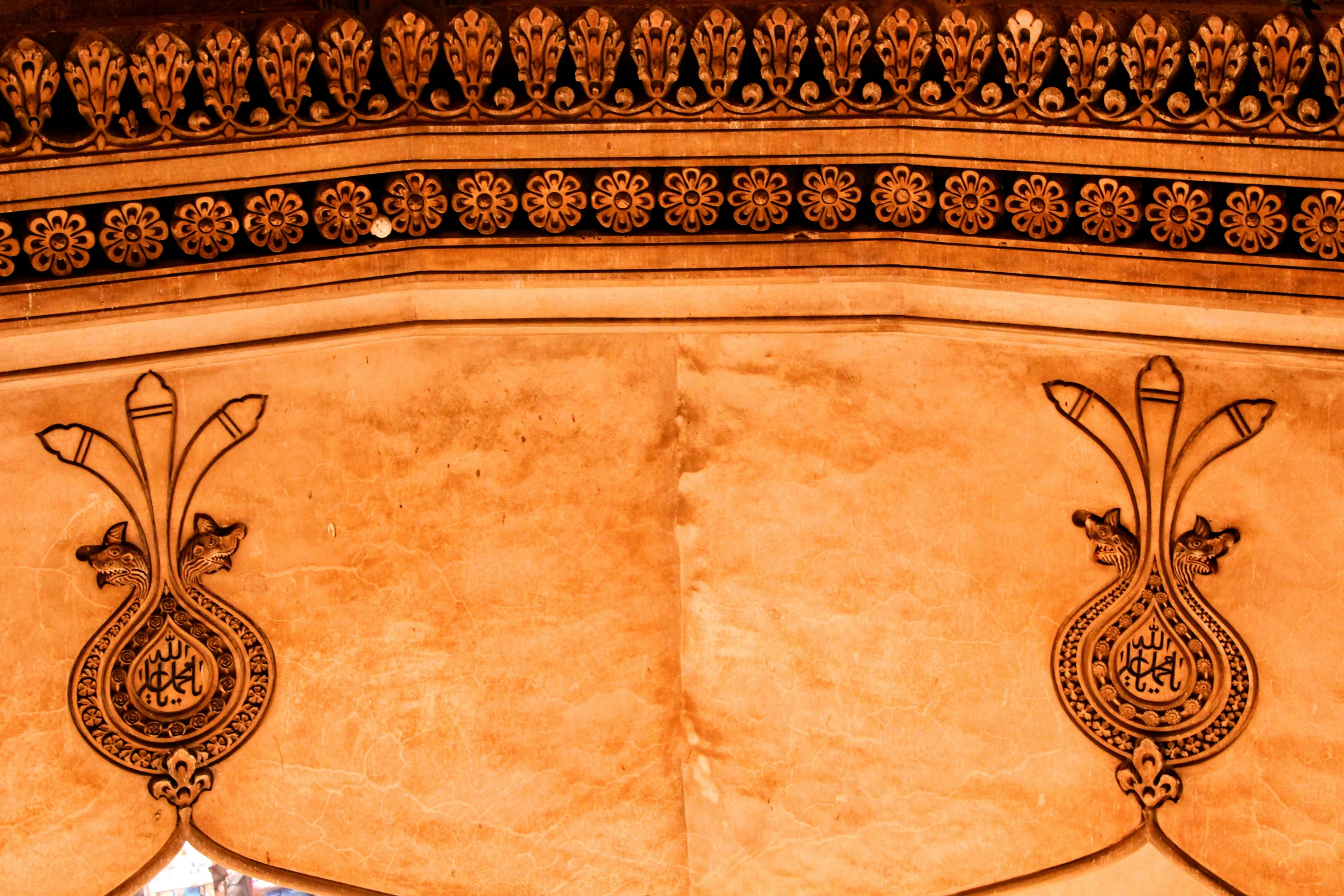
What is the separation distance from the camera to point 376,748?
3.24 metres

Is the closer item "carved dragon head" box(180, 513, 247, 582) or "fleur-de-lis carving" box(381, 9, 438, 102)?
"fleur-de-lis carving" box(381, 9, 438, 102)

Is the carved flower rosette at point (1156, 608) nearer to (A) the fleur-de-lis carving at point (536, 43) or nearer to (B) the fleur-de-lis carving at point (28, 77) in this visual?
(A) the fleur-de-lis carving at point (536, 43)

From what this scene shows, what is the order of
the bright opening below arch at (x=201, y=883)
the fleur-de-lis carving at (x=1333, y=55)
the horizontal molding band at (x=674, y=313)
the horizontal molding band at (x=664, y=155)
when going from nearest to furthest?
the fleur-de-lis carving at (x=1333, y=55), the horizontal molding band at (x=664, y=155), the horizontal molding band at (x=674, y=313), the bright opening below arch at (x=201, y=883)

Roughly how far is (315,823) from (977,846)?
3.72 ft

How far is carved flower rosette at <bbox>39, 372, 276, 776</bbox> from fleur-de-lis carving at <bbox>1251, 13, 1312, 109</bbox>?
1738 millimetres

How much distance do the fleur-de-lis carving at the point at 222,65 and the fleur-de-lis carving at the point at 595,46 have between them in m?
0.52

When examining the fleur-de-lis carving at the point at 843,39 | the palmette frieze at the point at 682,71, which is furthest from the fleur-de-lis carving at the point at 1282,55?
the fleur-de-lis carving at the point at 843,39

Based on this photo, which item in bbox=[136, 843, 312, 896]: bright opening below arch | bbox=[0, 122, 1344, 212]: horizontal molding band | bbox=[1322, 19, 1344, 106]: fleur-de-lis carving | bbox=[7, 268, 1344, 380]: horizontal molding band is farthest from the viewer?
bbox=[136, 843, 312, 896]: bright opening below arch

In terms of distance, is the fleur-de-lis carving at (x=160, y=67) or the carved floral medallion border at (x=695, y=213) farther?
the carved floral medallion border at (x=695, y=213)

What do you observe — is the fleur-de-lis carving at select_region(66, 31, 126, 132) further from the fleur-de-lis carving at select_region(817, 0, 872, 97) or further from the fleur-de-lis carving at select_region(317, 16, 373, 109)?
the fleur-de-lis carving at select_region(817, 0, 872, 97)

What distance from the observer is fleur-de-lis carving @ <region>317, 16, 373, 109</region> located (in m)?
2.99

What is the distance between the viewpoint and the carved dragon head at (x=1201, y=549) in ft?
10.4

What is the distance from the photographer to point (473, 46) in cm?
301

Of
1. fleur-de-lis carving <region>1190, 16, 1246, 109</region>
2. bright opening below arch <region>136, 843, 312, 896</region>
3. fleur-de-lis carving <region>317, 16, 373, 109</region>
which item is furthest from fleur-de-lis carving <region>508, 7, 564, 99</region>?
bright opening below arch <region>136, 843, 312, 896</region>
